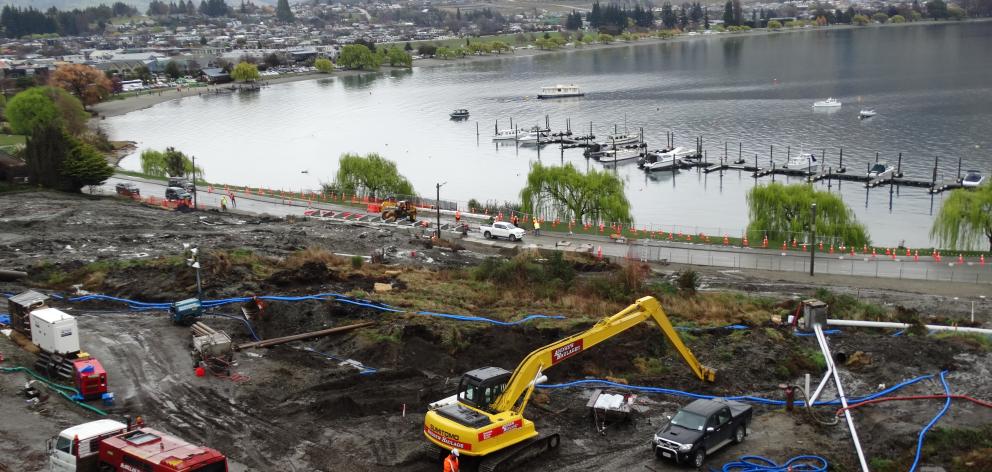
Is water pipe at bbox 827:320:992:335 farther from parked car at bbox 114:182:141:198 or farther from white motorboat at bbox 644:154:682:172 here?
white motorboat at bbox 644:154:682:172

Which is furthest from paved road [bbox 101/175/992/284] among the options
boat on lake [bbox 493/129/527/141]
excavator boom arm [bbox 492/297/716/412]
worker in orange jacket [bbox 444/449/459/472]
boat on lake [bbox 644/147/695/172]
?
boat on lake [bbox 493/129/527/141]

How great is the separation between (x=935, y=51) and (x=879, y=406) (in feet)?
612

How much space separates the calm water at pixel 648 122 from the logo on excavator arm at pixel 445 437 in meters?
46.6

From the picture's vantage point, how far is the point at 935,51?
614 feet

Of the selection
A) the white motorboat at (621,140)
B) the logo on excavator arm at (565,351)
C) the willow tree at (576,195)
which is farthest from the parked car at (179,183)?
the logo on excavator arm at (565,351)

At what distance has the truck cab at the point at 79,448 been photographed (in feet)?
62.0

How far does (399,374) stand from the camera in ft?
82.1

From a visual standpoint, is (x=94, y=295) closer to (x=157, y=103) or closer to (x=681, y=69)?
(x=157, y=103)

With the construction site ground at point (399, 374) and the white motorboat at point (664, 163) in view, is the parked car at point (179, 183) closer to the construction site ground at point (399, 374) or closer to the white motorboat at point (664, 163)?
the construction site ground at point (399, 374)

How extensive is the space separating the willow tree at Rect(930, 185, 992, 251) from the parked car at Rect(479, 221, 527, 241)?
72.1 feet

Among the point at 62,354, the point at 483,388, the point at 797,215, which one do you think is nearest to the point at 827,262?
the point at 797,215

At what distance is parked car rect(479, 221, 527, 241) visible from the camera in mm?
48406

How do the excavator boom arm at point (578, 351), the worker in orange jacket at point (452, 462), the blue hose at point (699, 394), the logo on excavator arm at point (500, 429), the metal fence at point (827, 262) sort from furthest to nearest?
the metal fence at point (827, 262), the blue hose at point (699, 394), the excavator boom arm at point (578, 351), the logo on excavator arm at point (500, 429), the worker in orange jacket at point (452, 462)

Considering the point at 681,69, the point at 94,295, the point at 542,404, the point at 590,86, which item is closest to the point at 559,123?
the point at 590,86
